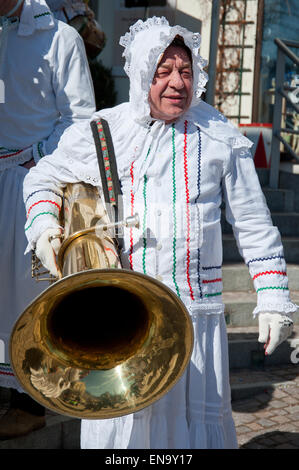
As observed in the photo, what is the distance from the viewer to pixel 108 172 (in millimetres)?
2828

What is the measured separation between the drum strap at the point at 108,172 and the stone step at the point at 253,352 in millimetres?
2381

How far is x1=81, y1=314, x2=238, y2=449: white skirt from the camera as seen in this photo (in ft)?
9.37

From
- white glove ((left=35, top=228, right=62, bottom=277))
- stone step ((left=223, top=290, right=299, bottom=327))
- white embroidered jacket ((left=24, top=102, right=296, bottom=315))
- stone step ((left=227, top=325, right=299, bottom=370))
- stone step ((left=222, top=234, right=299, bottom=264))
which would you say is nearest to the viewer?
white glove ((left=35, top=228, right=62, bottom=277))

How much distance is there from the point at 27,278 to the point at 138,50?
1470mm

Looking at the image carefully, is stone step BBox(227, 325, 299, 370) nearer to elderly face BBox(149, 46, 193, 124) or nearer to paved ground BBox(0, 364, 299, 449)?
paved ground BBox(0, 364, 299, 449)

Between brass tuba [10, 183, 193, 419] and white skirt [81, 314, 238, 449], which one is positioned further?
white skirt [81, 314, 238, 449]

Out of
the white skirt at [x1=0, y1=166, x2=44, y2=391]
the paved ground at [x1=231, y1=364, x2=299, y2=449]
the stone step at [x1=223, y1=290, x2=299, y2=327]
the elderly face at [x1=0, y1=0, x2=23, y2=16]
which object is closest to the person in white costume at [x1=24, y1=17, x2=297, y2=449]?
the white skirt at [x1=0, y1=166, x2=44, y2=391]

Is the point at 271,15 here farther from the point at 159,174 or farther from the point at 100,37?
the point at 159,174

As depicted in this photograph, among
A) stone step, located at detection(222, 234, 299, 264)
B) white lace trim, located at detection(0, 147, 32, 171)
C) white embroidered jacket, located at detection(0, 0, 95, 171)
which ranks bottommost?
stone step, located at detection(222, 234, 299, 264)

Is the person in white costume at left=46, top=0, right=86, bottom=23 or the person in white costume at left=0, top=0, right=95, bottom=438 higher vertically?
the person in white costume at left=46, top=0, right=86, bottom=23

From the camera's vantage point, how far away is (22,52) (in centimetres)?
375

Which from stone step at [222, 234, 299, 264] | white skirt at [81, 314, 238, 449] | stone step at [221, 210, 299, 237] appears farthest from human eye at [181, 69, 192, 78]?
stone step at [221, 210, 299, 237]

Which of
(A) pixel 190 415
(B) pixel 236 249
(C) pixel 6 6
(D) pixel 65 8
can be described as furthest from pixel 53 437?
(B) pixel 236 249

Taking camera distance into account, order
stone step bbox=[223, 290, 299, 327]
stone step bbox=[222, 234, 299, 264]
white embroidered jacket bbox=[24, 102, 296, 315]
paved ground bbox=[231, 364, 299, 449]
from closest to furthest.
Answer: white embroidered jacket bbox=[24, 102, 296, 315], paved ground bbox=[231, 364, 299, 449], stone step bbox=[223, 290, 299, 327], stone step bbox=[222, 234, 299, 264]
